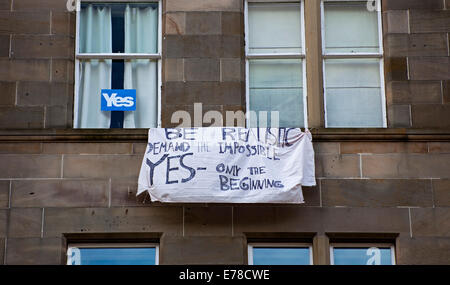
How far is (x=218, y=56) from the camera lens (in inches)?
667

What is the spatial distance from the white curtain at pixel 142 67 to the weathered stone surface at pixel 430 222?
4.17 metres

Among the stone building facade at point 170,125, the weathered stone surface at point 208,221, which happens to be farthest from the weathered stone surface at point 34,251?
the weathered stone surface at point 208,221

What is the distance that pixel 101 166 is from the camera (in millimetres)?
16250

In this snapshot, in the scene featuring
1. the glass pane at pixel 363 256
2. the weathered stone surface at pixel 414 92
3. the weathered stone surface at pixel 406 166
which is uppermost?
the weathered stone surface at pixel 414 92

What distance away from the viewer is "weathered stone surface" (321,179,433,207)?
16062mm

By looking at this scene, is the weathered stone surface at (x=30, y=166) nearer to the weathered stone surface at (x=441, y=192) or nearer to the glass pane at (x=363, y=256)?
the glass pane at (x=363, y=256)

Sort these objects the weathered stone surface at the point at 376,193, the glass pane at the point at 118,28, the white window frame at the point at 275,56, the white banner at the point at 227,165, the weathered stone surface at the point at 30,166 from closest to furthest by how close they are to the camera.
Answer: the white banner at the point at 227,165 < the weathered stone surface at the point at 376,193 < the weathered stone surface at the point at 30,166 < the white window frame at the point at 275,56 < the glass pane at the point at 118,28

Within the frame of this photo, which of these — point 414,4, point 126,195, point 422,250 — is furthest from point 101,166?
point 414,4

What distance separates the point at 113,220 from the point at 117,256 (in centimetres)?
53

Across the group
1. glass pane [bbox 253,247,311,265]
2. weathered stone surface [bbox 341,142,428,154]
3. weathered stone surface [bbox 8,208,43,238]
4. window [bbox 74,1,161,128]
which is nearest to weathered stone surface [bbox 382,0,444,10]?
weathered stone surface [bbox 341,142,428,154]

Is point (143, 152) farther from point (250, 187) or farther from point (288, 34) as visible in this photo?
point (288, 34)

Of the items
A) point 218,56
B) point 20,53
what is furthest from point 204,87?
point 20,53

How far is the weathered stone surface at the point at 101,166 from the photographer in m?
16.2

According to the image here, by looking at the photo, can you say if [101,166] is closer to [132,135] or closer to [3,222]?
[132,135]
